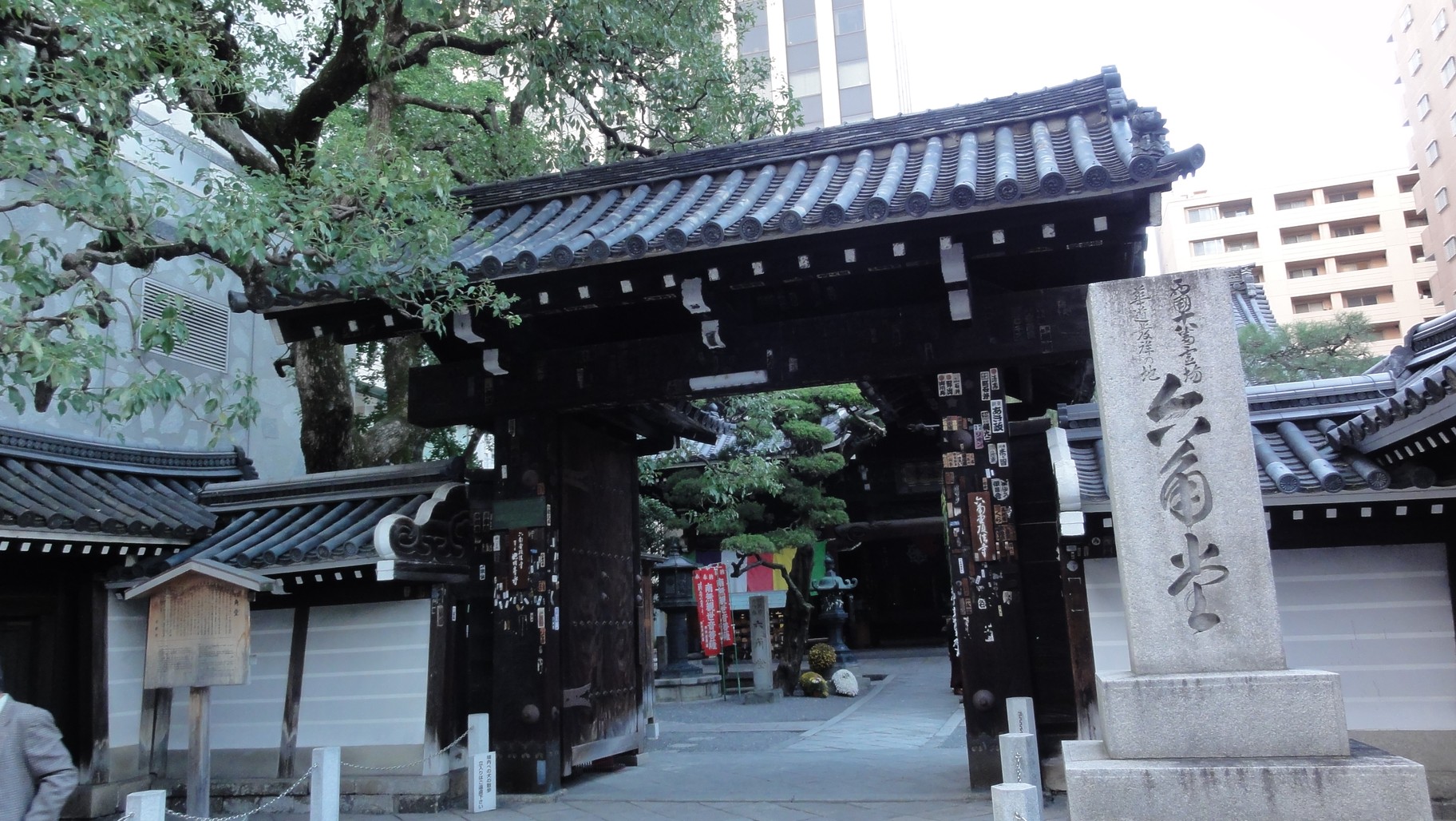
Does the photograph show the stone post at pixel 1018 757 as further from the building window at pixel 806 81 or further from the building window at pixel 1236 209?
the building window at pixel 1236 209

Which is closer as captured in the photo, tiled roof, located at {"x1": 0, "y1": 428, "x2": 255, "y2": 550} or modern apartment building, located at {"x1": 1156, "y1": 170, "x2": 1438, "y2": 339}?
tiled roof, located at {"x1": 0, "y1": 428, "x2": 255, "y2": 550}

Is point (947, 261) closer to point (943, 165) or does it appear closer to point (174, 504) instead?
point (943, 165)

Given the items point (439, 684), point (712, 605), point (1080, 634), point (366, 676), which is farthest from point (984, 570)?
point (712, 605)

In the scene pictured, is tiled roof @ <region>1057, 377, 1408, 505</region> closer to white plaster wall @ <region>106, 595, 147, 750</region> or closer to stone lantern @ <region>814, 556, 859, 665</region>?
white plaster wall @ <region>106, 595, 147, 750</region>

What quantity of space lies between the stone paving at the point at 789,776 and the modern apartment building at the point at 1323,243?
41.3 meters

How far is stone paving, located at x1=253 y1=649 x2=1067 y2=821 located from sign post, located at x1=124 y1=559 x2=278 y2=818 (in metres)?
1.91

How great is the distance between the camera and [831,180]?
8664mm

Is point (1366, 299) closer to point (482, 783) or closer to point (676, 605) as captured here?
point (676, 605)

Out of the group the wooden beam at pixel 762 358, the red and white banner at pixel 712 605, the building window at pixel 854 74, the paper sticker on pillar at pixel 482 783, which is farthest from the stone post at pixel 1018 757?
the building window at pixel 854 74

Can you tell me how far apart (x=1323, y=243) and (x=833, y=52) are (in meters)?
26.5

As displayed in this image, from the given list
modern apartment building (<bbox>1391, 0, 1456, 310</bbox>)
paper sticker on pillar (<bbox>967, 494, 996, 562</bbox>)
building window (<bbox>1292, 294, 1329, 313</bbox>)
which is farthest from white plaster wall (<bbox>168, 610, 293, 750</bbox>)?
building window (<bbox>1292, 294, 1329, 313</bbox>)

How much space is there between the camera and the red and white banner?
18188 mm

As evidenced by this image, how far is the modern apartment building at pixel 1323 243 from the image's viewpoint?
157ft

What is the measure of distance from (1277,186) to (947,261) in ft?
172
